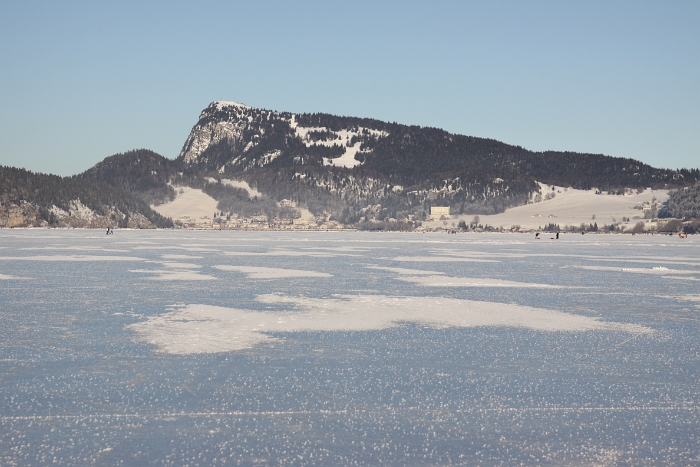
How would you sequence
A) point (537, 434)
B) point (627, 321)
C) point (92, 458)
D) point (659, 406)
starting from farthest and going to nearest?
1. point (627, 321)
2. point (659, 406)
3. point (537, 434)
4. point (92, 458)

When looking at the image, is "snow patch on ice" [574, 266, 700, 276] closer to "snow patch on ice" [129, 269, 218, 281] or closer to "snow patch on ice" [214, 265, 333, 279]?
"snow patch on ice" [214, 265, 333, 279]

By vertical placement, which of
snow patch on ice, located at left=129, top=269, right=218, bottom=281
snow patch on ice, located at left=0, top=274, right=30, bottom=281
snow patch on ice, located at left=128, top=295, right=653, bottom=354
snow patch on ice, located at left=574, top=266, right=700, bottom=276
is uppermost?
snow patch on ice, located at left=574, top=266, right=700, bottom=276

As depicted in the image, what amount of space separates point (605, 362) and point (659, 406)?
3.20 meters

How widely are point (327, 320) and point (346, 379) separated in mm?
6891

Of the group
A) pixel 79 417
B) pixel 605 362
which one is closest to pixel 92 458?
pixel 79 417

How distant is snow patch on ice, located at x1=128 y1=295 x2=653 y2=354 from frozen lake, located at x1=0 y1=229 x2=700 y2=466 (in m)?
0.08

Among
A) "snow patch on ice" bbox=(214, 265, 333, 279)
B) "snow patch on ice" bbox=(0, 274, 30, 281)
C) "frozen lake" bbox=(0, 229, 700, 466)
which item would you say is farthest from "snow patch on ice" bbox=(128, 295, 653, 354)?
"snow patch on ice" bbox=(0, 274, 30, 281)

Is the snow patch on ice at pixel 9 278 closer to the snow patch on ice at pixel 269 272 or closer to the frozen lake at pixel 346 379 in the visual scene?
the frozen lake at pixel 346 379

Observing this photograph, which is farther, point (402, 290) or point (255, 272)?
point (255, 272)

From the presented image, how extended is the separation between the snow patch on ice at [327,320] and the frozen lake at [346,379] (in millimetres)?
Result: 83

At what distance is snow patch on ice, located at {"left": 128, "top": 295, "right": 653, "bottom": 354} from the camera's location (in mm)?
16016

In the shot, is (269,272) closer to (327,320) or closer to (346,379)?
(327,320)

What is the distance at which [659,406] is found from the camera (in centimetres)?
1059

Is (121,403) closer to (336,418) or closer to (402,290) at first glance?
(336,418)
